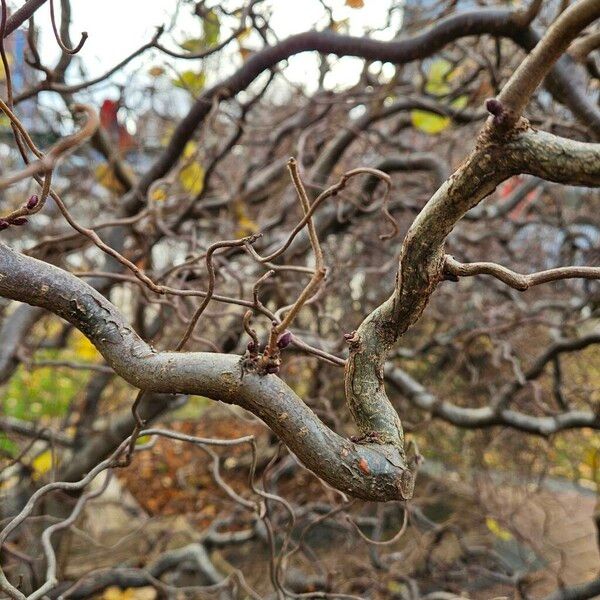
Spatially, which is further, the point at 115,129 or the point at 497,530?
the point at 497,530

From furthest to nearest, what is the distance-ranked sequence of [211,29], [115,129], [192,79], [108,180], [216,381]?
[115,129] < [108,180] < [192,79] < [211,29] < [216,381]

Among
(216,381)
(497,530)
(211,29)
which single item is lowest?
(216,381)

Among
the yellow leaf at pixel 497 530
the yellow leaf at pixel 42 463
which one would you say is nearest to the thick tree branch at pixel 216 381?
the yellow leaf at pixel 42 463

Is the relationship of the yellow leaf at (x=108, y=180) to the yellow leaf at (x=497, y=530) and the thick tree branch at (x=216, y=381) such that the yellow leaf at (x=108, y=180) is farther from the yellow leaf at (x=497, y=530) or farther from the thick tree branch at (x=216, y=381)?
the yellow leaf at (x=497, y=530)

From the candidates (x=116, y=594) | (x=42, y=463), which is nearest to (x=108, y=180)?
(x=42, y=463)

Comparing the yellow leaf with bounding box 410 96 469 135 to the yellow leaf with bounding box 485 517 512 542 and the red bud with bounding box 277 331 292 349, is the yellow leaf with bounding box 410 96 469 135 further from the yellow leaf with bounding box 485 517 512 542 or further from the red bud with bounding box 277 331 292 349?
the yellow leaf with bounding box 485 517 512 542

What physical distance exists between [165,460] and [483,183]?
14.1 feet

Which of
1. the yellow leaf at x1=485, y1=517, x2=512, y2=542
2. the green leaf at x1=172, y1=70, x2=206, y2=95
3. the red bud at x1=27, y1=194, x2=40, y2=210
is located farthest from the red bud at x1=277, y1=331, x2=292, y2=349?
the yellow leaf at x1=485, y1=517, x2=512, y2=542

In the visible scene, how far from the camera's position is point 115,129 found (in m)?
2.93

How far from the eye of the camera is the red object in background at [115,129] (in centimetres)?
258

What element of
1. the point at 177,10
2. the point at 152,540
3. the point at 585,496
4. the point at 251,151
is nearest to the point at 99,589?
the point at 152,540

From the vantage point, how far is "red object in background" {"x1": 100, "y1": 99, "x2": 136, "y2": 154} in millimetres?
2583

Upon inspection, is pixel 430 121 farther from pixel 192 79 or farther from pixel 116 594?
pixel 116 594

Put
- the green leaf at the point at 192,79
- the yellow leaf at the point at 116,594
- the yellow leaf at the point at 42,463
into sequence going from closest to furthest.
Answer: the green leaf at the point at 192,79, the yellow leaf at the point at 116,594, the yellow leaf at the point at 42,463
